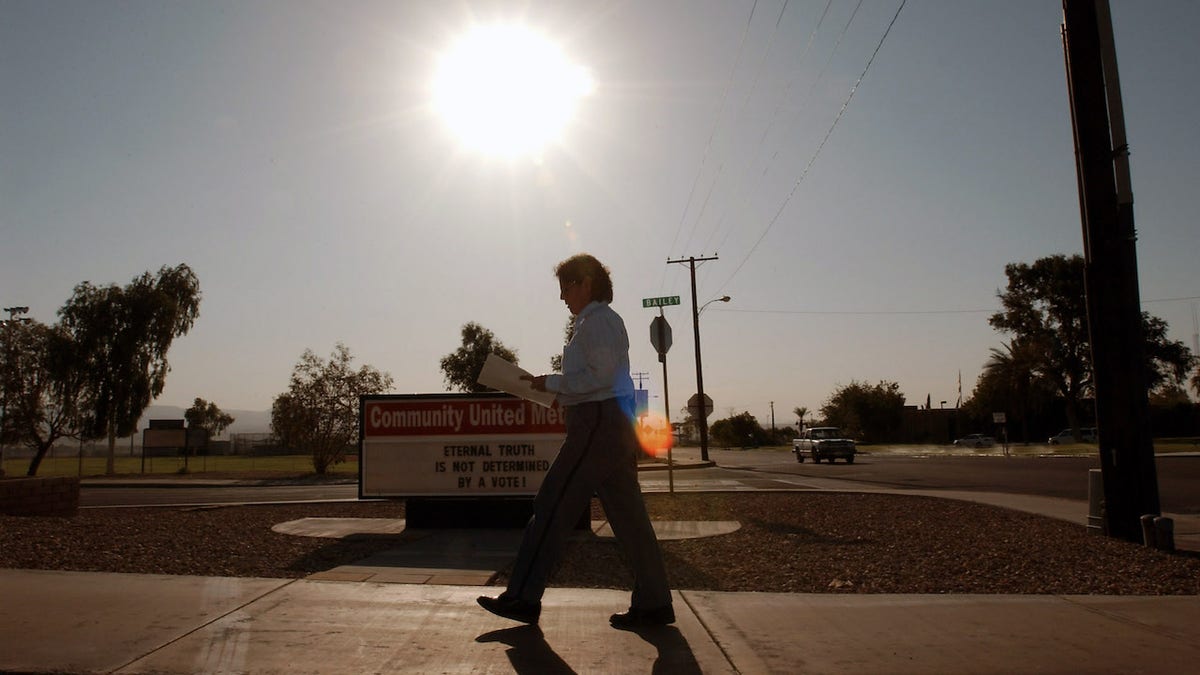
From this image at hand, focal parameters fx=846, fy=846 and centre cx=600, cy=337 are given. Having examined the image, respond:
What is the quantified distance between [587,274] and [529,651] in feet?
6.27

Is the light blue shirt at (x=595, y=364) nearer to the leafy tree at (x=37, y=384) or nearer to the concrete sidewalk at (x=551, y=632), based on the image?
the concrete sidewalk at (x=551, y=632)

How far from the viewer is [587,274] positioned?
4.52 m

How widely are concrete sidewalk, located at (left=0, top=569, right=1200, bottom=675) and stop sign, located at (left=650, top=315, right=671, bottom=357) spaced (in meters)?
8.98

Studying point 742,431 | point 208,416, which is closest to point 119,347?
point 742,431

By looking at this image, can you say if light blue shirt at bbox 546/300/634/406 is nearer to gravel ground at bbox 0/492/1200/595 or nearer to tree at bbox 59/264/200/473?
gravel ground at bbox 0/492/1200/595

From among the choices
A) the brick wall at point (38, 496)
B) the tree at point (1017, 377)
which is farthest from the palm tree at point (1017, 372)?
the brick wall at point (38, 496)

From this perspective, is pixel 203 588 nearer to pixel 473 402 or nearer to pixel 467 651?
pixel 467 651

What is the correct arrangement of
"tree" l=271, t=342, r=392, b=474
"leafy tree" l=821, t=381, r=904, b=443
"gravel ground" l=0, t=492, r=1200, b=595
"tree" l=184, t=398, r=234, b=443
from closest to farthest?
"gravel ground" l=0, t=492, r=1200, b=595, "tree" l=271, t=342, r=392, b=474, "leafy tree" l=821, t=381, r=904, b=443, "tree" l=184, t=398, r=234, b=443

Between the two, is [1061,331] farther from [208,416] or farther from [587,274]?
[208,416]

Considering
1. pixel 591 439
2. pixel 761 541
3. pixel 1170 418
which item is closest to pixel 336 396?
pixel 761 541

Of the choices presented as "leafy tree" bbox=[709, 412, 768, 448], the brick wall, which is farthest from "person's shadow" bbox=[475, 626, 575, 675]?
"leafy tree" bbox=[709, 412, 768, 448]

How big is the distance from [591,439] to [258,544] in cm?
448

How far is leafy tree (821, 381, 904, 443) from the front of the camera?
77188mm

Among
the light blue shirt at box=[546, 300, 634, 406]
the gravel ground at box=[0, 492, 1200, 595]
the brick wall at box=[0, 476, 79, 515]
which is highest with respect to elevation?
the light blue shirt at box=[546, 300, 634, 406]
